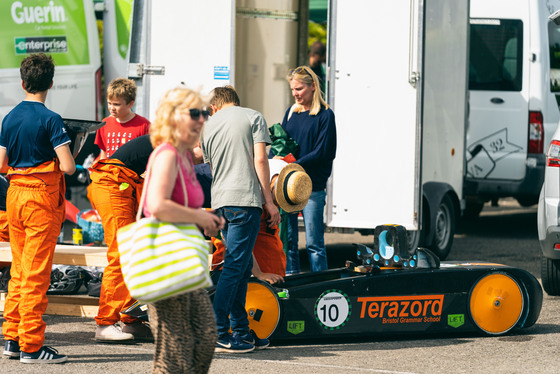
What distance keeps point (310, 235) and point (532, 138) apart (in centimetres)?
455

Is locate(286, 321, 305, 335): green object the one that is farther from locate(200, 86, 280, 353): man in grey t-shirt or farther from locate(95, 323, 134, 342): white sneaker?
locate(95, 323, 134, 342): white sneaker

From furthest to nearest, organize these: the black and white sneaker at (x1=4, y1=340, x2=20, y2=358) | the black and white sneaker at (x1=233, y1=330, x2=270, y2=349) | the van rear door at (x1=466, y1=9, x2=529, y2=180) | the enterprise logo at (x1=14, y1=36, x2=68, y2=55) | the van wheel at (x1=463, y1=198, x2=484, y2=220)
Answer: the van wheel at (x1=463, y1=198, x2=484, y2=220)
the van rear door at (x1=466, y1=9, x2=529, y2=180)
the enterprise logo at (x1=14, y1=36, x2=68, y2=55)
the black and white sneaker at (x1=233, y1=330, x2=270, y2=349)
the black and white sneaker at (x1=4, y1=340, x2=20, y2=358)

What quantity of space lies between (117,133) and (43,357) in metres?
1.62

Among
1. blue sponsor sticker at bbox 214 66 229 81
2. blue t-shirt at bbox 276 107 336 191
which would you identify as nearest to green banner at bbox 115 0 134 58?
blue sponsor sticker at bbox 214 66 229 81

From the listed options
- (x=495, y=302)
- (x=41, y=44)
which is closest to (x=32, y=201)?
(x=495, y=302)

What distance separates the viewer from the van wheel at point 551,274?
8.01 meters

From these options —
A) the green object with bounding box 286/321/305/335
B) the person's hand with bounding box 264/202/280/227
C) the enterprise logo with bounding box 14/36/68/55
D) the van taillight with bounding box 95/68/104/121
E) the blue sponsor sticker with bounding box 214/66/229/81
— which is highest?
the enterprise logo with bounding box 14/36/68/55

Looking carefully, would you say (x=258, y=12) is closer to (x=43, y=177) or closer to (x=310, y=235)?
(x=310, y=235)

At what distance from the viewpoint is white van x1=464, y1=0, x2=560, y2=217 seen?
1123cm

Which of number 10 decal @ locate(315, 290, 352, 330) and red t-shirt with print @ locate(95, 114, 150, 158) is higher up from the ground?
red t-shirt with print @ locate(95, 114, 150, 158)

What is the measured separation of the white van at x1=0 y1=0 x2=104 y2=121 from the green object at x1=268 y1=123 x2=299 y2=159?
297cm

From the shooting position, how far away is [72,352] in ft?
20.0

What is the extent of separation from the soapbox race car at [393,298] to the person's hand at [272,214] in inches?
14.6

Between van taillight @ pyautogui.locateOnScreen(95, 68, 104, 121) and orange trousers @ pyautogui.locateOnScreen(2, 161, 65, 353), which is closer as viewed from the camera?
orange trousers @ pyautogui.locateOnScreen(2, 161, 65, 353)
